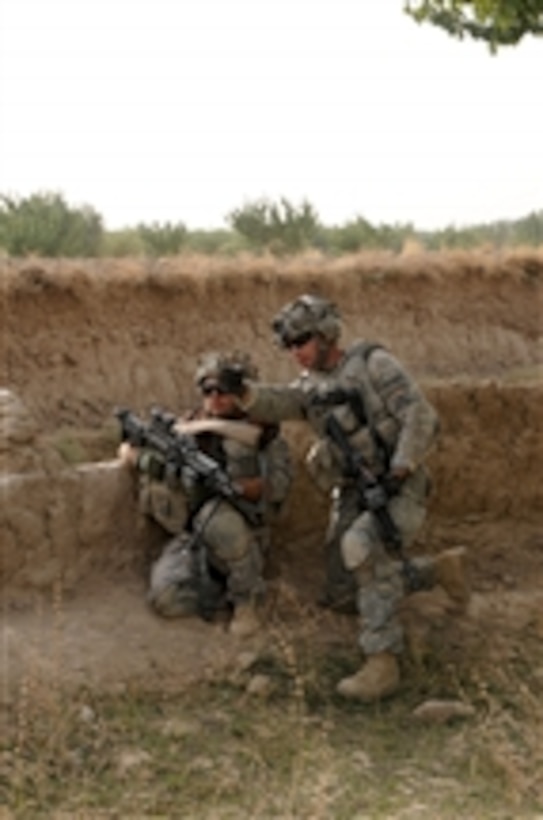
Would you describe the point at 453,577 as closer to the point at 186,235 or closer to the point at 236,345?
the point at 236,345

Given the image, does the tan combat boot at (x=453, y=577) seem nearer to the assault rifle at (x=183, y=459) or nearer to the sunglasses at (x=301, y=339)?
the assault rifle at (x=183, y=459)

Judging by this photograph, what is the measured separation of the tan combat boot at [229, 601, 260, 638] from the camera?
8625 millimetres

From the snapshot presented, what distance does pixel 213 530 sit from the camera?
8.71m

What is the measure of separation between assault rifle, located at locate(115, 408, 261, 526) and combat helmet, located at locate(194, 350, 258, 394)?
363mm

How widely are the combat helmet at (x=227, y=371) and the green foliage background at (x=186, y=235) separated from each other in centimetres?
662

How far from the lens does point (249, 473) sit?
8953 mm

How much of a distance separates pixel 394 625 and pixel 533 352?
7742mm

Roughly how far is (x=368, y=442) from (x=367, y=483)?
27 centimetres

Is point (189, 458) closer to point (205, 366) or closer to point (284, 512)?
point (205, 366)

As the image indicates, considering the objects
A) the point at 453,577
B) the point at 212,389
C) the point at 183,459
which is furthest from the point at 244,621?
the point at 453,577

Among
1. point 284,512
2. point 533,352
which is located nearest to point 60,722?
point 284,512

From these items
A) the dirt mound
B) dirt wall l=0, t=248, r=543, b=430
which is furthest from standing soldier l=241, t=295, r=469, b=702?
dirt wall l=0, t=248, r=543, b=430

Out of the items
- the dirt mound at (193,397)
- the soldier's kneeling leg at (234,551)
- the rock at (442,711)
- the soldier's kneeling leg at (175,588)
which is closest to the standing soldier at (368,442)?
the rock at (442,711)

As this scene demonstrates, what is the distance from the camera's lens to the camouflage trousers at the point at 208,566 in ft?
28.5
